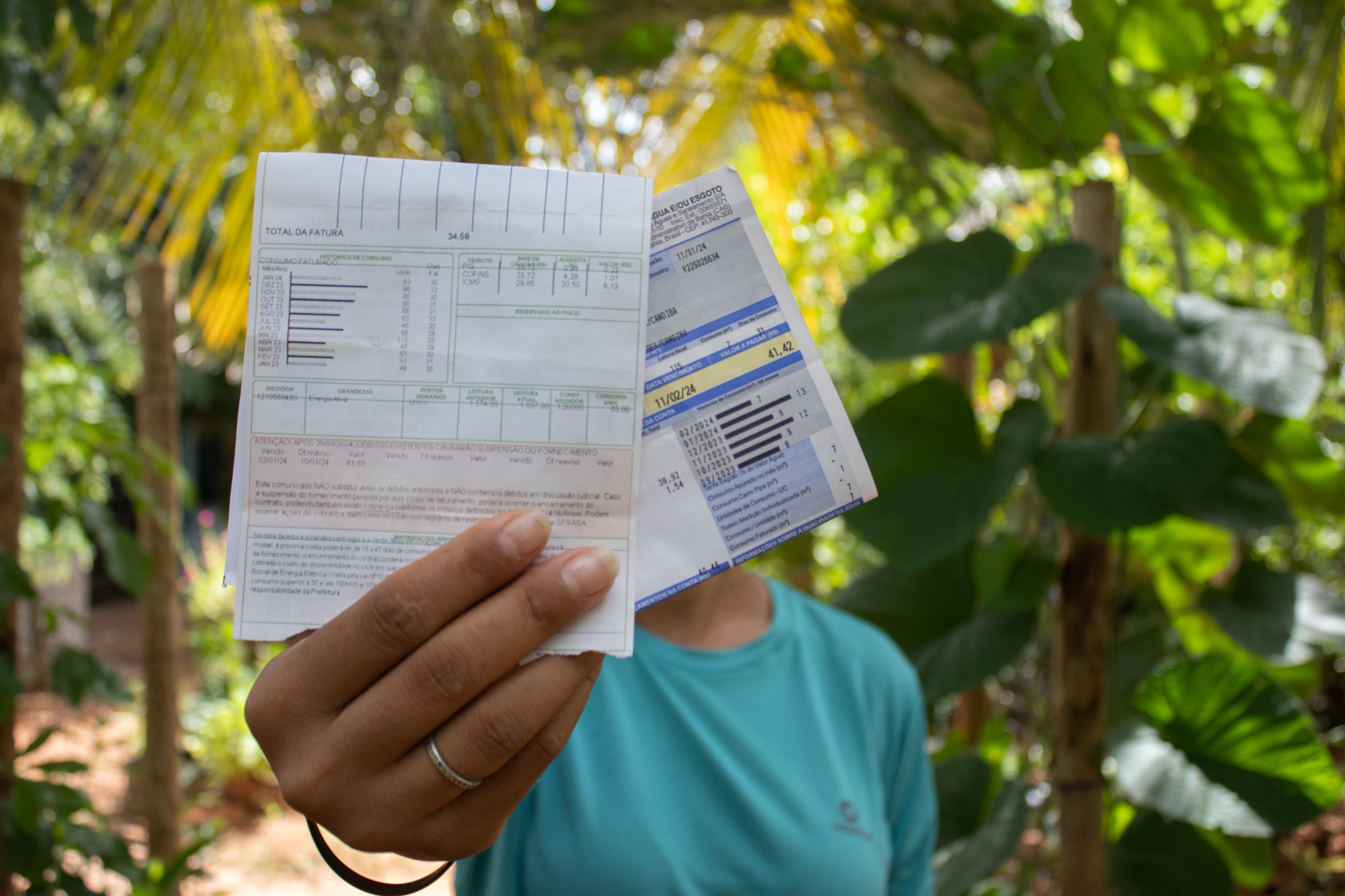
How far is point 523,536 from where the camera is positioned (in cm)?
42

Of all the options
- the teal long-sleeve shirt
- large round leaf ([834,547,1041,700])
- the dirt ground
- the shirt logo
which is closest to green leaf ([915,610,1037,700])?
large round leaf ([834,547,1041,700])

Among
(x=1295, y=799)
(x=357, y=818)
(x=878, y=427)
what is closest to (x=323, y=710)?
(x=357, y=818)

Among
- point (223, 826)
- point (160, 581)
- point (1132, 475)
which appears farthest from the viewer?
point (223, 826)

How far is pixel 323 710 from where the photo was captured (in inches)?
17.5

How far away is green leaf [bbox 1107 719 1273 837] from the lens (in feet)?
3.17

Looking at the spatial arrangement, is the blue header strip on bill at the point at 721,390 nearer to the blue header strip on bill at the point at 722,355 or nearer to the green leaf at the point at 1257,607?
the blue header strip on bill at the point at 722,355

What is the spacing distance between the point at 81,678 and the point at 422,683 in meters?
1.14

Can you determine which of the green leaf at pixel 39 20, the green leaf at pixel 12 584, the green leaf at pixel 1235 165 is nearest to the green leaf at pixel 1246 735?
the green leaf at pixel 1235 165

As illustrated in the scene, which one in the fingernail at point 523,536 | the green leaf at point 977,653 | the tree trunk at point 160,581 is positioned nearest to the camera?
the fingernail at point 523,536

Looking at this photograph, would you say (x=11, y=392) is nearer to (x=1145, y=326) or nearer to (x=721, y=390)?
(x=721, y=390)

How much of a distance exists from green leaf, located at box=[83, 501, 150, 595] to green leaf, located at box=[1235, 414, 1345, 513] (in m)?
1.72

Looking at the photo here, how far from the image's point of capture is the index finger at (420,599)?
42cm

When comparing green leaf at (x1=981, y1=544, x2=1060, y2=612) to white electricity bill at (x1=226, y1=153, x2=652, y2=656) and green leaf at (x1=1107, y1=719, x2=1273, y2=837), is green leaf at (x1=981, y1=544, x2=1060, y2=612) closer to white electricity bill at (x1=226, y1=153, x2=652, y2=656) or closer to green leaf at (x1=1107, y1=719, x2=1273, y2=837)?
green leaf at (x1=1107, y1=719, x2=1273, y2=837)

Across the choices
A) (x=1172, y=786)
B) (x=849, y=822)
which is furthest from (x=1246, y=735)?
(x=849, y=822)
